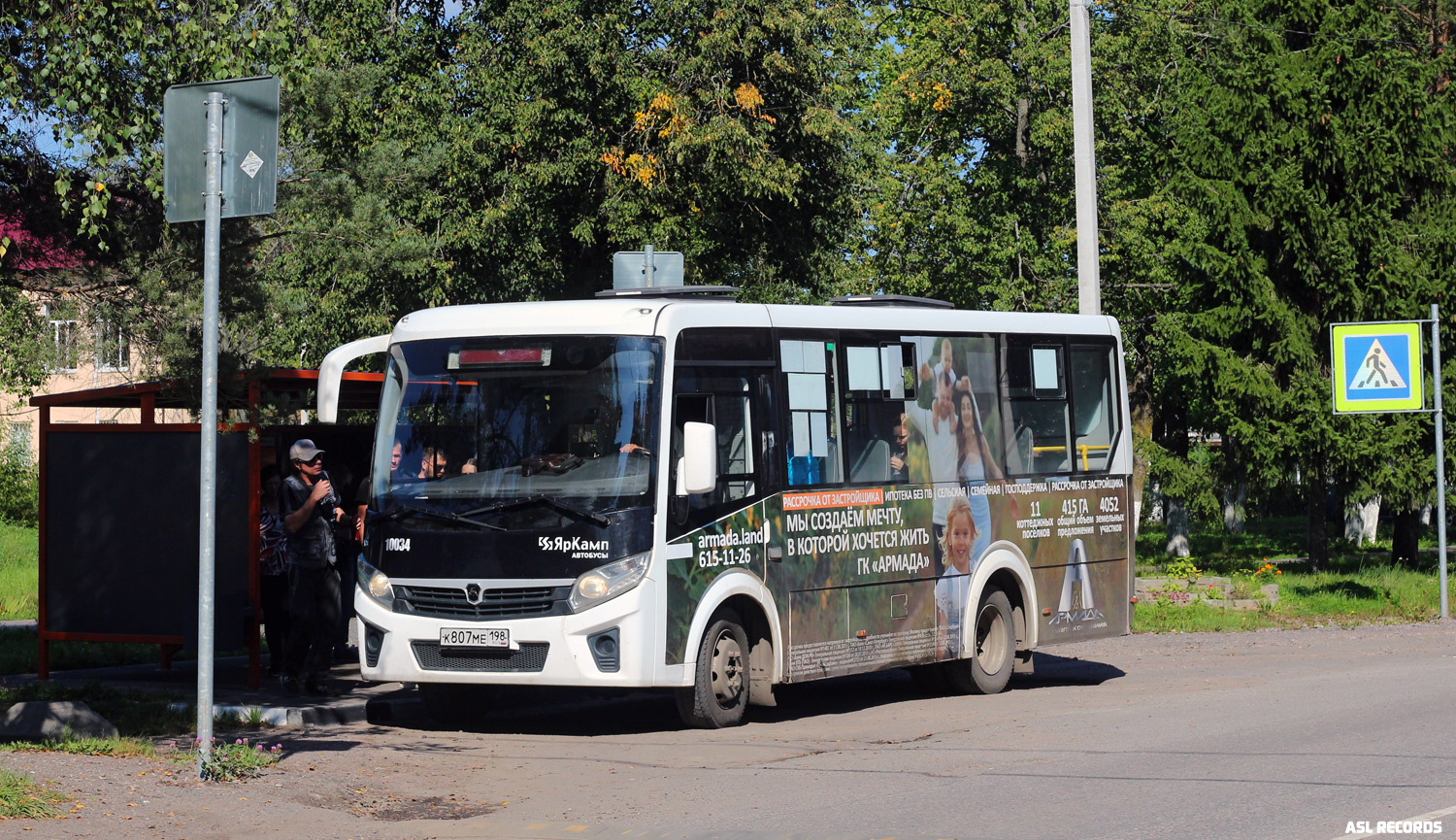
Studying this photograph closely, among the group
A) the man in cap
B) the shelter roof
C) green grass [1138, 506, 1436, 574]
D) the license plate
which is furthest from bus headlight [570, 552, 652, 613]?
green grass [1138, 506, 1436, 574]

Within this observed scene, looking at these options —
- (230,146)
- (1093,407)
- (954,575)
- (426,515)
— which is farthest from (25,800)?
(1093,407)

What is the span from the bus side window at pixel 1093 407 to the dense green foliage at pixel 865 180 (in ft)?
25.4

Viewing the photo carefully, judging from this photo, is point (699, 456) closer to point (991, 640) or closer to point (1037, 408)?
point (991, 640)

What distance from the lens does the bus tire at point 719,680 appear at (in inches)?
448

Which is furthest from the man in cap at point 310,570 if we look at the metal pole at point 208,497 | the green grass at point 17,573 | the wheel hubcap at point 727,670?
the green grass at point 17,573

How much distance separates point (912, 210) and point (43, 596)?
29.6 m

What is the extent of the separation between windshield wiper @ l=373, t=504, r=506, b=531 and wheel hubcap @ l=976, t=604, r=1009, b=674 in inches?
187

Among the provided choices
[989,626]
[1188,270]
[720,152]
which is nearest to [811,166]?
[720,152]

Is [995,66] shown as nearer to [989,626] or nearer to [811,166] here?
[811,166]

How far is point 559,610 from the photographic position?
10992 mm

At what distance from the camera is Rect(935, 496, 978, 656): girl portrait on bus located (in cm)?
1342

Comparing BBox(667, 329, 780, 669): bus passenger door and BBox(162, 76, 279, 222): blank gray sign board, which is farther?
BBox(667, 329, 780, 669): bus passenger door

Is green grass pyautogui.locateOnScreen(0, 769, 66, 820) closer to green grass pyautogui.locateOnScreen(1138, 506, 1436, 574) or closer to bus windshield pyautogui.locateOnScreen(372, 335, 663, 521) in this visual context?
bus windshield pyautogui.locateOnScreen(372, 335, 663, 521)

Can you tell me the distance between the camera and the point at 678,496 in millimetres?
11164
